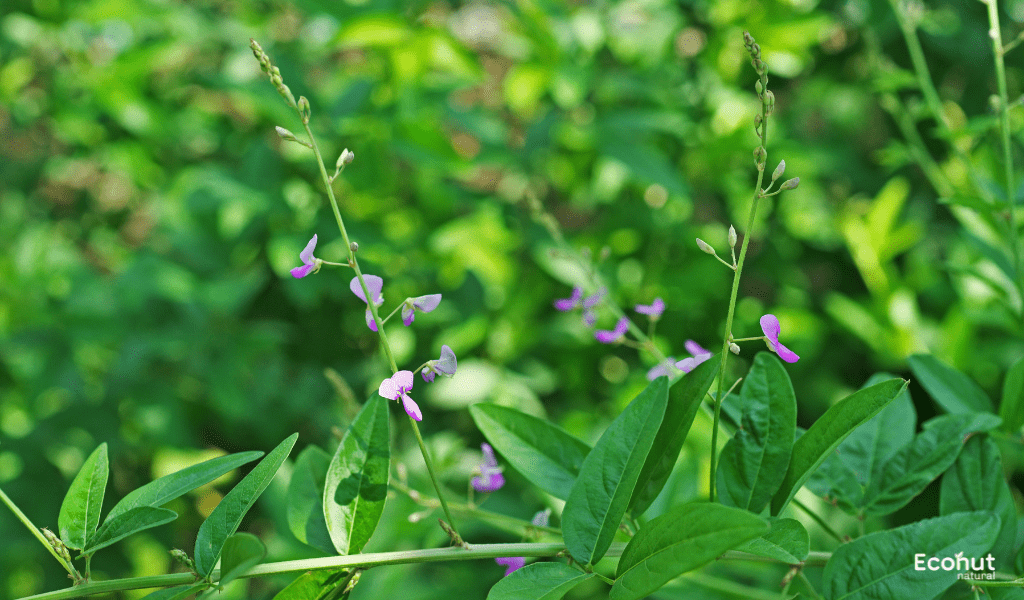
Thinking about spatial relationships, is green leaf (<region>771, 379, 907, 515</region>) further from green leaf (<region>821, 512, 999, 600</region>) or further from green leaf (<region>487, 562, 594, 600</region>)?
green leaf (<region>487, 562, 594, 600</region>)

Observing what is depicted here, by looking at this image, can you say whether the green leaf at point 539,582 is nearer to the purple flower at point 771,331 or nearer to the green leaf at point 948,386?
the purple flower at point 771,331

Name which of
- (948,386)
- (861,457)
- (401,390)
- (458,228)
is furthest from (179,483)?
(458,228)

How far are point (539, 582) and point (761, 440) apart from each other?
21 cm

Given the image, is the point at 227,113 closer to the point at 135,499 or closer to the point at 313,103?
the point at 313,103

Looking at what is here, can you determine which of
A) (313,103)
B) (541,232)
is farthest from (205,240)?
(541,232)

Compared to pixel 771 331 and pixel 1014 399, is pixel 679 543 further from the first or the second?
pixel 1014 399

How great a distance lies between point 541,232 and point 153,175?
0.99 m

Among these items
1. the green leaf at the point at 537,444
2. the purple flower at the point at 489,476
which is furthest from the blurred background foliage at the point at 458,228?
the green leaf at the point at 537,444

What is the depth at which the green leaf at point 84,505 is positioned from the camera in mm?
495

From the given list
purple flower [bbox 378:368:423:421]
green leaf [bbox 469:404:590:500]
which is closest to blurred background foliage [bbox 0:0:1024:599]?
green leaf [bbox 469:404:590:500]

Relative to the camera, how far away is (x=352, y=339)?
1620 mm

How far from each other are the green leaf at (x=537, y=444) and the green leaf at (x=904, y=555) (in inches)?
8.4

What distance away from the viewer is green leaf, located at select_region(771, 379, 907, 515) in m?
0.47

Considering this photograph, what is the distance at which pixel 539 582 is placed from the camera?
47 cm
